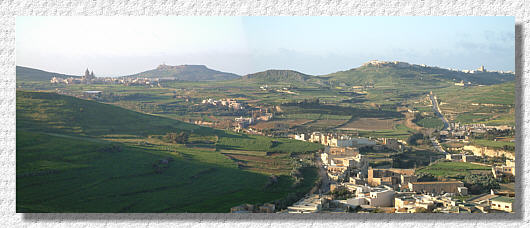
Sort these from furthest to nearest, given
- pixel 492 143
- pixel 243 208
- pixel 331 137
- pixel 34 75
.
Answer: pixel 331 137, pixel 492 143, pixel 34 75, pixel 243 208

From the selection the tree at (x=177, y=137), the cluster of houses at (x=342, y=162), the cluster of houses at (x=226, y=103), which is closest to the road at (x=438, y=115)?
the cluster of houses at (x=342, y=162)

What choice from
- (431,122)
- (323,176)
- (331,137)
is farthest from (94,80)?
(431,122)

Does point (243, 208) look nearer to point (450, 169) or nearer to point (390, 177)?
point (390, 177)

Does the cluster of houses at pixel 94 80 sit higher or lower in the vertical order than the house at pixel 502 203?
higher

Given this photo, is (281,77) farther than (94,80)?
Yes

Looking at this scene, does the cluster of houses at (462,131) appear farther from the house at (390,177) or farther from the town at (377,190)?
the house at (390,177)

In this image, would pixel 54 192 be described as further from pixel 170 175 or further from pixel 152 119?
pixel 152 119

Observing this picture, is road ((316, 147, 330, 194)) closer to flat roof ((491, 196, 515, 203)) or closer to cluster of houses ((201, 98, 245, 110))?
cluster of houses ((201, 98, 245, 110))
